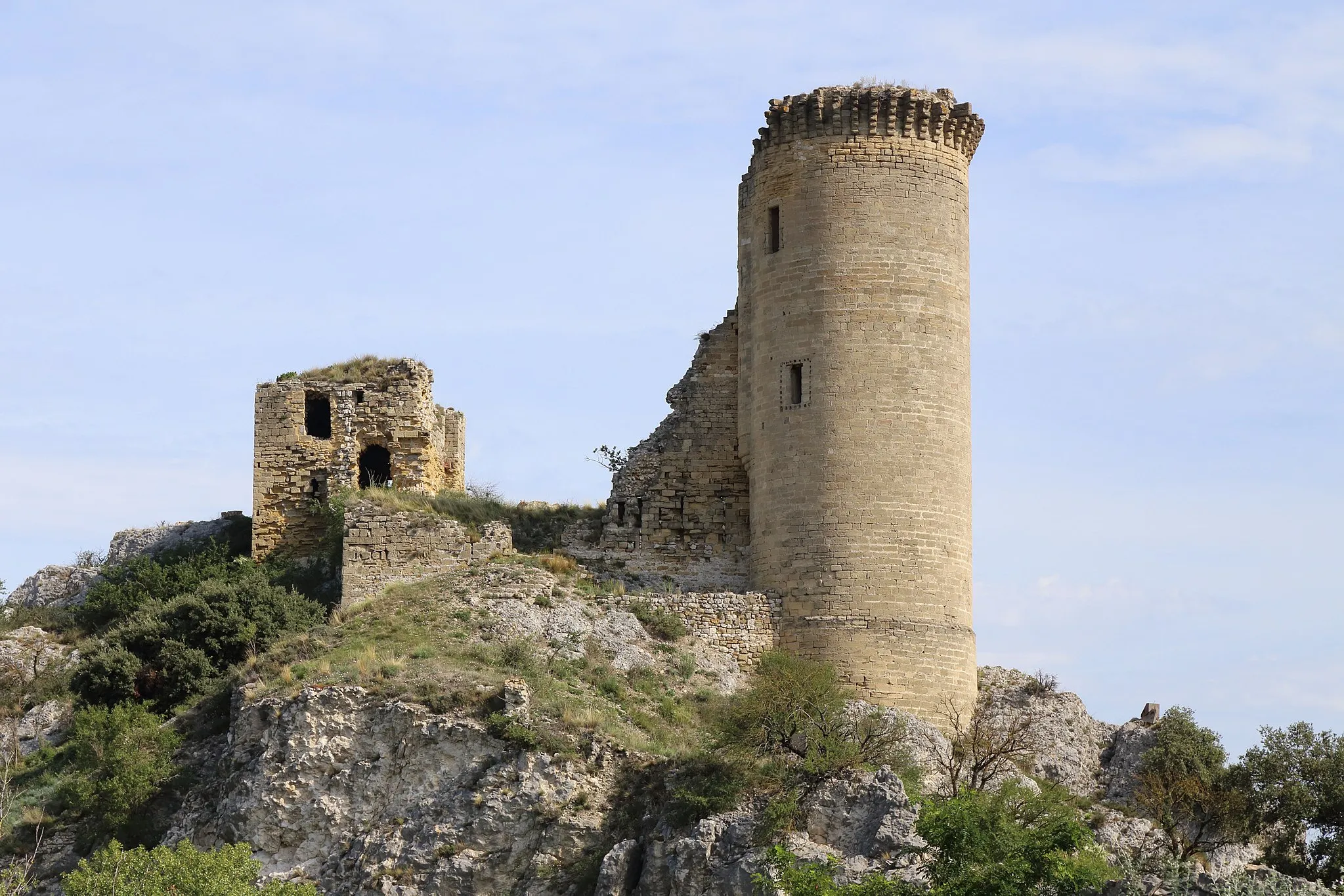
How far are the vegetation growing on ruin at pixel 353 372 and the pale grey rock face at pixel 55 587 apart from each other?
17.8 ft

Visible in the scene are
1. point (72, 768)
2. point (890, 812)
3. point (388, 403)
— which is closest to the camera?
point (890, 812)

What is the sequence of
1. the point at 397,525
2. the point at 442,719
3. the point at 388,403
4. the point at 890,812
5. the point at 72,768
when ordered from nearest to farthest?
1. the point at 890,812
2. the point at 442,719
3. the point at 72,768
4. the point at 397,525
5. the point at 388,403

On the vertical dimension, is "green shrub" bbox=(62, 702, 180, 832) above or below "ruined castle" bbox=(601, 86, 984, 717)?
below

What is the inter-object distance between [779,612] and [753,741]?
563 cm

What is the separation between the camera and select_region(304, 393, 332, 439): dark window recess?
A: 44.4 metres

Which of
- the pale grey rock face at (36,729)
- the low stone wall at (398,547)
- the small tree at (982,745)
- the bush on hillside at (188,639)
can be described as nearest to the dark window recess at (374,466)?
the bush on hillside at (188,639)

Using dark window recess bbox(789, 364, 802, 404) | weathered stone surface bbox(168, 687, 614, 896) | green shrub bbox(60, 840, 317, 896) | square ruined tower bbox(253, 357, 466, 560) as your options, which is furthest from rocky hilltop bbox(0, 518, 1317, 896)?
square ruined tower bbox(253, 357, 466, 560)

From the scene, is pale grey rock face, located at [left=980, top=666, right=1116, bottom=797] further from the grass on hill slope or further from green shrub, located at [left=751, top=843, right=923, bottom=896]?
green shrub, located at [left=751, top=843, right=923, bottom=896]

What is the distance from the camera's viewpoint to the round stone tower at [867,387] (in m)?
39.4

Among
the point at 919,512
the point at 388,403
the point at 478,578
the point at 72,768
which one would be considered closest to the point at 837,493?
the point at 919,512

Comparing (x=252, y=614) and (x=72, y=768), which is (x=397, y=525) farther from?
(x=72, y=768)

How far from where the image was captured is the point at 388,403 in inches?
1746

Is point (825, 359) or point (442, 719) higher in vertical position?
point (825, 359)

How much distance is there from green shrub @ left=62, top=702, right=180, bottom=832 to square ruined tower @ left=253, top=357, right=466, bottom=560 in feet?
20.6
